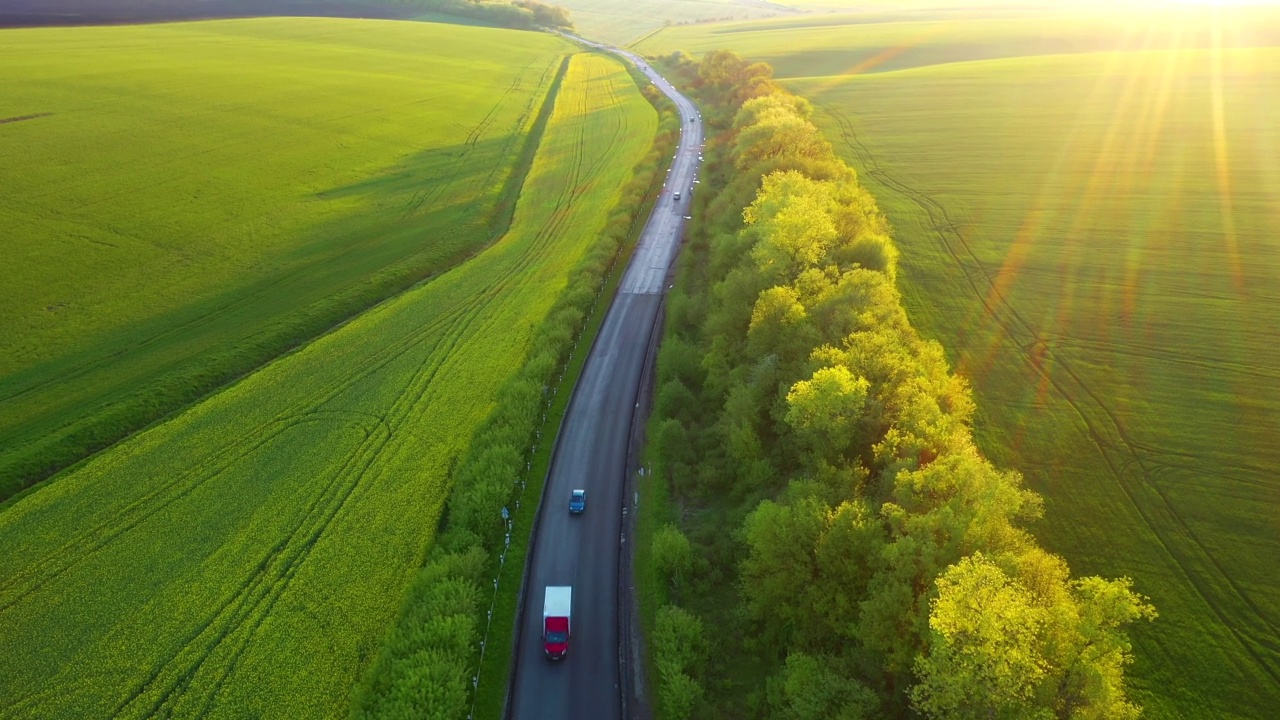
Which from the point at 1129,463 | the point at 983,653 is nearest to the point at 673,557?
the point at 983,653

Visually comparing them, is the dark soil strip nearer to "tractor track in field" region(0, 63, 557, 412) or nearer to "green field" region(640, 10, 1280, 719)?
"tractor track in field" region(0, 63, 557, 412)

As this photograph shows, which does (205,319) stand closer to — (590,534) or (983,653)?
(590,534)

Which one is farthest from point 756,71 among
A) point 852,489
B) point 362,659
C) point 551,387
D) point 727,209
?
point 362,659

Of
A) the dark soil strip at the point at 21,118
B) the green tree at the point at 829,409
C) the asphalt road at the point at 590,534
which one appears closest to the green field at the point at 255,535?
the asphalt road at the point at 590,534

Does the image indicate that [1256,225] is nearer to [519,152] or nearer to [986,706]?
[986,706]

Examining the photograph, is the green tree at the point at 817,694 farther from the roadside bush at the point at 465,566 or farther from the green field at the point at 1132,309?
the roadside bush at the point at 465,566

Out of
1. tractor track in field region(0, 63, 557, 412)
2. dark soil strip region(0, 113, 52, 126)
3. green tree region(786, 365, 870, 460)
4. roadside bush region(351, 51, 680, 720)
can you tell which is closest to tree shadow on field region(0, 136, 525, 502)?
tractor track in field region(0, 63, 557, 412)
